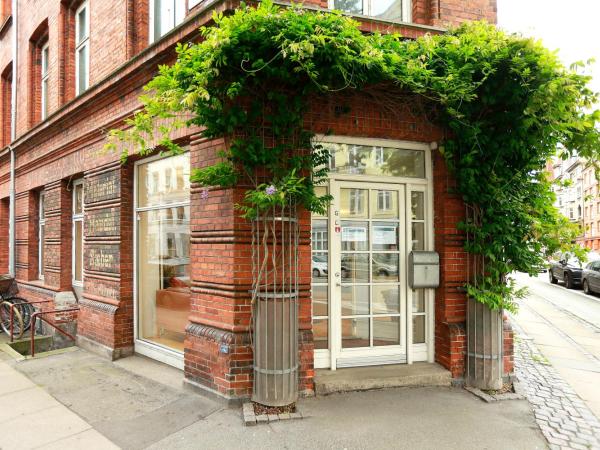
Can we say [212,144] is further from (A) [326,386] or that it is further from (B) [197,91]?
(A) [326,386]

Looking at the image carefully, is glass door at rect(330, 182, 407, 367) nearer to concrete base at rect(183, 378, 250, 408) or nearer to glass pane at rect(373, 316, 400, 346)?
glass pane at rect(373, 316, 400, 346)

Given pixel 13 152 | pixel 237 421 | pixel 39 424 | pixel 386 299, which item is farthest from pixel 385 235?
pixel 13 152

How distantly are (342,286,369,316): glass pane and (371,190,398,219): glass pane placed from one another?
885mm

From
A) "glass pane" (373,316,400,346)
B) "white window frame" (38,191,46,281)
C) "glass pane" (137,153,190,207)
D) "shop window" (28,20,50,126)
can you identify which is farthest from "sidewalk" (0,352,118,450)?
"shop window" (28,20,50,126)

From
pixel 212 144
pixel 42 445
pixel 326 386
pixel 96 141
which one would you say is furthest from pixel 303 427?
pixel 96 141

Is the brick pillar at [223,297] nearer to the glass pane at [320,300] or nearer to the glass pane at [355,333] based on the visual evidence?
the glass pane at [320,300]

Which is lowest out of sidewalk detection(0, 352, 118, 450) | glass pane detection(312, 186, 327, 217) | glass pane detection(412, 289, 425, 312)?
sidewalk detection(0, 352, 118, 450)

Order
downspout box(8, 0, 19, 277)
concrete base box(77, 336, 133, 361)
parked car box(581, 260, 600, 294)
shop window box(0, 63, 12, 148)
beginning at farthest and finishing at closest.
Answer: parked car box(581, 260, 600, 294) < shop window box(0, 63, 12, 148) < downspout box(8, 0, 19, 277) < concrete base box(77, 336, 133, 361)

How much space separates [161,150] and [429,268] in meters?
3.73

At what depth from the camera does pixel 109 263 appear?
6395 millimetres

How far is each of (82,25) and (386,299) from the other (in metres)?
7.64

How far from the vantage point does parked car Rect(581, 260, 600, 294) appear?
16078 millimetres

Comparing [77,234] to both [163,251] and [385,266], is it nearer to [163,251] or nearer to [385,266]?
[163,251]

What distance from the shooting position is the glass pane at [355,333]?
16.2 ft
